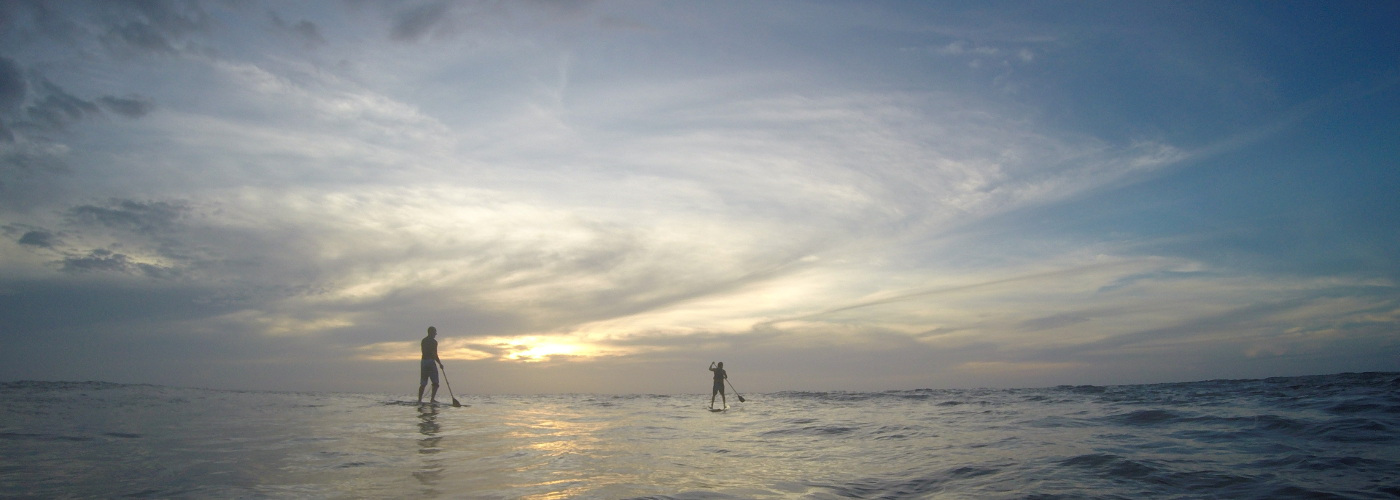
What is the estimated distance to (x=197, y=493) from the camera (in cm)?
623

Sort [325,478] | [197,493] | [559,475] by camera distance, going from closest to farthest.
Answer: [197,493] < [325,478] < [559,475]

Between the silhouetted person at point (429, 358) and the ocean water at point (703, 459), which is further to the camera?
the silhouetted person at point (429, 358)

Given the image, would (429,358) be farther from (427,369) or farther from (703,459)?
(703,459)

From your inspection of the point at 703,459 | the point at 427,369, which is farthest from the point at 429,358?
the point at 703,459

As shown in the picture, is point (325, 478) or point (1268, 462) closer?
point (325, 478)

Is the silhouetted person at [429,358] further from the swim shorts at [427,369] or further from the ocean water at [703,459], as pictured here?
the ocean water at [703,459]

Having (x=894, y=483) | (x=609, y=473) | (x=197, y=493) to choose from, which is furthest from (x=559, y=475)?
(x=894, y=483)

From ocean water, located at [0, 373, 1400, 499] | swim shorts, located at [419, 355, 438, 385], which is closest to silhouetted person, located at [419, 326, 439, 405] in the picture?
swim shorts, located at [419, 355, 438, 385]

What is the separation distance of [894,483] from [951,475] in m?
1.11

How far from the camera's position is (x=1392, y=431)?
10.7 metres

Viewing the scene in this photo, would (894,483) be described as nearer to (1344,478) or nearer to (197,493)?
(1344,478)

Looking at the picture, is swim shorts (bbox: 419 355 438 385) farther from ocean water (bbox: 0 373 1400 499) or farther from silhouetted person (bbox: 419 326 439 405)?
ocean water (bbox: 0 373 1400 499)

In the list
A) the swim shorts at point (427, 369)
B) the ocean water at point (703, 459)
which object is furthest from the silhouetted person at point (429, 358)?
the ocean water at point (703, 459)

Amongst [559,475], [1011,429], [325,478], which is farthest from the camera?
[1011,429]
